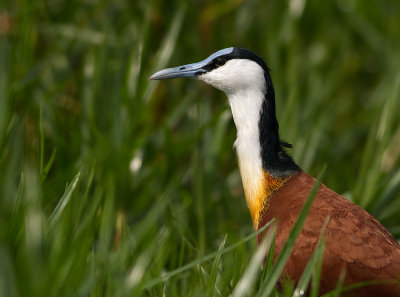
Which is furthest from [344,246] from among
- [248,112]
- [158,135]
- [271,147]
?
[158,135]

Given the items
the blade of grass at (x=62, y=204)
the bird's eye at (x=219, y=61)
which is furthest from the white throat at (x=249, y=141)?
the blade of grass at (x=62, y=204)

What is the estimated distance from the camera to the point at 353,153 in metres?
5.11

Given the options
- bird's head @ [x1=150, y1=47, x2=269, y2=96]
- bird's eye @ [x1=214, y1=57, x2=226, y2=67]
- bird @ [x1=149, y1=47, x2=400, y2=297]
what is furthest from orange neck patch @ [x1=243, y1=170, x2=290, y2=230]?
bird's eye @ [x1=214, y1=57, x2=226, y2=67]

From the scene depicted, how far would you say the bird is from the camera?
8.82ft

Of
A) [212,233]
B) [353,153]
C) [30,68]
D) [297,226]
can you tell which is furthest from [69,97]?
[297,226]

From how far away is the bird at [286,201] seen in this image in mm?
2689

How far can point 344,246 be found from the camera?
2721mm

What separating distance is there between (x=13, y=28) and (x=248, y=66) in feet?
5.84

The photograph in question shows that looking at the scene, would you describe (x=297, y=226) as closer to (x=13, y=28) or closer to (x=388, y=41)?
(x=13, y=28)

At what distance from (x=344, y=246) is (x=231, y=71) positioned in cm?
105

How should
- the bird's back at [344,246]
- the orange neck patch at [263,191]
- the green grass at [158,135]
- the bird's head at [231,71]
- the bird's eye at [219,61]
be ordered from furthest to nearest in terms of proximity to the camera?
1. the bird's eye at [219,61]
2. the bird's head at [231,71]
3. the orange neck patch at [263,191]
4. the bird's back at [344,246]
5. the green grass at [158,135]

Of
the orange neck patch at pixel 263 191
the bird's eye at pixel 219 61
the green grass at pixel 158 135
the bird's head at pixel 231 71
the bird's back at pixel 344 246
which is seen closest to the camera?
the green grass at pixel 158 135

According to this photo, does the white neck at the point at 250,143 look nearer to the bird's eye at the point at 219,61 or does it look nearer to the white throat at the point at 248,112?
the white throat at the point at 248,112

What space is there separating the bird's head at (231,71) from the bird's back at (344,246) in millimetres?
675
